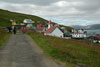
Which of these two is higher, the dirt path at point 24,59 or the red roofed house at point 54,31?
the red roofed house at point 54,31

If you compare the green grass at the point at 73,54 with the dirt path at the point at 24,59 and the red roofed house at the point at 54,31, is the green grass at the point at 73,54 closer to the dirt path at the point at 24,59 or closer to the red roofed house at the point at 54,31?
the dirt path at the point at 24,59

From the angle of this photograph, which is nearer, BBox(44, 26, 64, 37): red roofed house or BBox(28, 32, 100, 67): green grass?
BBox(28, 32, 100, 67): green grass

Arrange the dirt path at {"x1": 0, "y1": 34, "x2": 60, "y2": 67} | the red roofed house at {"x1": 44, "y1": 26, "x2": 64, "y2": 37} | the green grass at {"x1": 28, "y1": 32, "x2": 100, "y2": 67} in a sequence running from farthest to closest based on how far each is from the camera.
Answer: the red roofed house at {"x1": 44, "y1": 26, "x2": 64, "y2": 37} → the green grass at {"x1": 28, "y1": 32, "x2": 100, "y2": 67} → the dirt path at {"x1": 0, "y1": 34, "x2": 60, "y2": 67}

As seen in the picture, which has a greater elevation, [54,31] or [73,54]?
[54,31]

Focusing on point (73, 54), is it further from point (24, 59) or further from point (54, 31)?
point (54, 31)

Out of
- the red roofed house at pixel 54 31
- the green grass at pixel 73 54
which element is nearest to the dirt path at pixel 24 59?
the green grass at pixel 73 54

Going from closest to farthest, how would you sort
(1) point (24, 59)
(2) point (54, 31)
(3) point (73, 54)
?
(1) point (24, 59)
(3) point (73, 54)
(2) point (54, 31)

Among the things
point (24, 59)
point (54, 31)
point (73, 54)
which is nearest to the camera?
point (24, 59)

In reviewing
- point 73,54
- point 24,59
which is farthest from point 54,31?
point 24,59

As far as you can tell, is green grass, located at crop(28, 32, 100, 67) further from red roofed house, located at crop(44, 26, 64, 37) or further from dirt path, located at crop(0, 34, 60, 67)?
red roofed house, located at crop(44, 26, 64, 37)

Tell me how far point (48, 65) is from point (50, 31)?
218 feet

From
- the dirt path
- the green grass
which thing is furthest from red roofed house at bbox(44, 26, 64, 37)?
the dirt path

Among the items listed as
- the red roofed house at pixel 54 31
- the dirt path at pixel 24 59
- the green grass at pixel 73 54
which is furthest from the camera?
the red roofed house at pixel 54 31

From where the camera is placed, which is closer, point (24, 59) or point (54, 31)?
point (24, 59)
